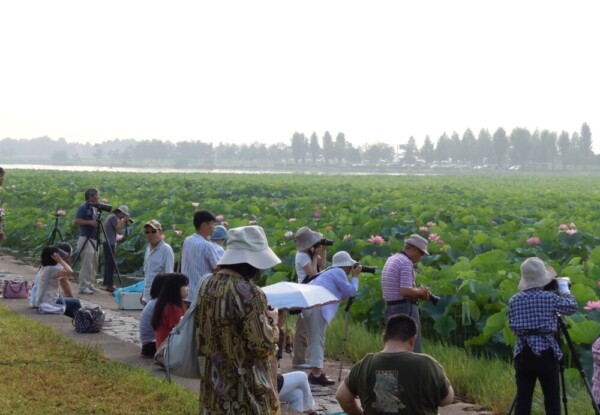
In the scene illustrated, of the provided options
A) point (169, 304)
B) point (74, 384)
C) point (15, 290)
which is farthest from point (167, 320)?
point (15, 290)

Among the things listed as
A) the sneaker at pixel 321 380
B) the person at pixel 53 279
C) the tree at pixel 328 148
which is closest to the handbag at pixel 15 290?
the person at pixel 53 279

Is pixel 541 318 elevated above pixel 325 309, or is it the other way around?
pixel 541 318

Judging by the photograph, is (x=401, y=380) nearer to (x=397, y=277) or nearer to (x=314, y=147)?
(x=397, y=277)

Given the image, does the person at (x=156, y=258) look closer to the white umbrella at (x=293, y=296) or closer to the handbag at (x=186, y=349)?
the white umbrella at (x=293, y=296)

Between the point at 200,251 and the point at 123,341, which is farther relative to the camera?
the point at 123,341

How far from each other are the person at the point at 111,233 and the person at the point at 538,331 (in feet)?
27.3

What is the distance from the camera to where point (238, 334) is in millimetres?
4262

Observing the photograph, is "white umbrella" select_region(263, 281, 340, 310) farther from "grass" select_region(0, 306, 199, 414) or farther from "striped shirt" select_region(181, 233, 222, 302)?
"striped shirt" select_region(181, 233, 222, 302)

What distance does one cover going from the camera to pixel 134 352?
862 centimetres

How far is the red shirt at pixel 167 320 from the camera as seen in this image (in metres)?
7.95

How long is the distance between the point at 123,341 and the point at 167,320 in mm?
1361

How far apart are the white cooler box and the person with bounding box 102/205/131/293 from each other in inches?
76.1

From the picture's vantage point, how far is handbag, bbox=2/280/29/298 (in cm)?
1171

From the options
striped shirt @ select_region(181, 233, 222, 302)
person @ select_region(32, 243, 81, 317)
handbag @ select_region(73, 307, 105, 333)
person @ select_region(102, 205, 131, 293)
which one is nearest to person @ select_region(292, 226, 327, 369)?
striped shirt @ select_region(181, 233, 222, 302)
